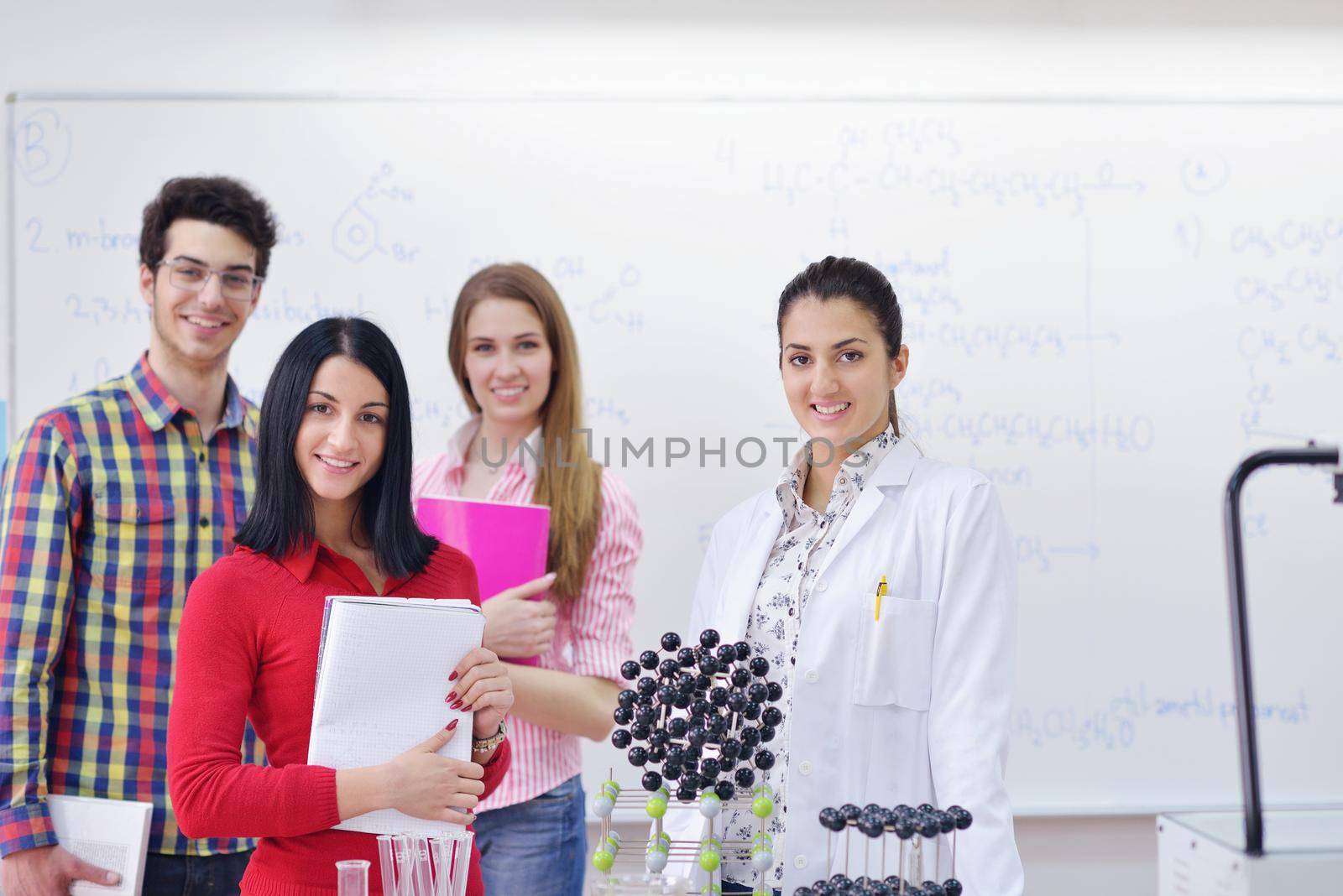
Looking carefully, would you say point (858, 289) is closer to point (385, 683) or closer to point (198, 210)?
point (385, 683)

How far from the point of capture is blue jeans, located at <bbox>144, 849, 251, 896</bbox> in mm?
1820

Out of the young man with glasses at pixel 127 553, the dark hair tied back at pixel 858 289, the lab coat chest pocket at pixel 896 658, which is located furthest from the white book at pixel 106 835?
the dark hair tied back at pixel 858 289

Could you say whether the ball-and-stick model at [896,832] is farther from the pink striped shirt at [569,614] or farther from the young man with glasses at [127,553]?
the young man with glasses at [127,553]

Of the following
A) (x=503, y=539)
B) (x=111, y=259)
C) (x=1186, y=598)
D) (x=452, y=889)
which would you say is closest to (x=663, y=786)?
(x=452, y=889)

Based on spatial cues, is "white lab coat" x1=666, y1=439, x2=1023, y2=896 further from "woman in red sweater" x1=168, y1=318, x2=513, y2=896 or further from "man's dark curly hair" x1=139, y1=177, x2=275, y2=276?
"man's dark curly hair" x1=139, y1=177, x2=275, y2=276

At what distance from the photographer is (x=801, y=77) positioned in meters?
2.61

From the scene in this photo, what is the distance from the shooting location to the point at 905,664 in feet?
5.01

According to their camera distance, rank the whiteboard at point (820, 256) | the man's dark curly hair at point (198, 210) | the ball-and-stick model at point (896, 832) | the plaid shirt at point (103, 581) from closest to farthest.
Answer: the ball-and-stick model at point (896, 832) → the plaid shirt at point (103, 581) → the man's dark curly hair at point (198, 210) → the whiteboard at point (820, 256)

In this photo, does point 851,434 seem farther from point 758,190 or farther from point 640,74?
point 640,74

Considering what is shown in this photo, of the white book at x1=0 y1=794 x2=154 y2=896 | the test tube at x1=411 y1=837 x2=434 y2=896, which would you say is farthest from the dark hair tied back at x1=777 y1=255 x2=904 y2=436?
the white book at x1=0 y1=794 x2=154 y2=896

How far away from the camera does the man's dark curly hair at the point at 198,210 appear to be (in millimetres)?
2004

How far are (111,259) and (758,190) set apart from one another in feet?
5.36

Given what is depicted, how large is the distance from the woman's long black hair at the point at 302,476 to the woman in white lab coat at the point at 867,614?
55 centimetres

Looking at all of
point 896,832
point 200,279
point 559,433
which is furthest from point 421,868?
point 200,279
